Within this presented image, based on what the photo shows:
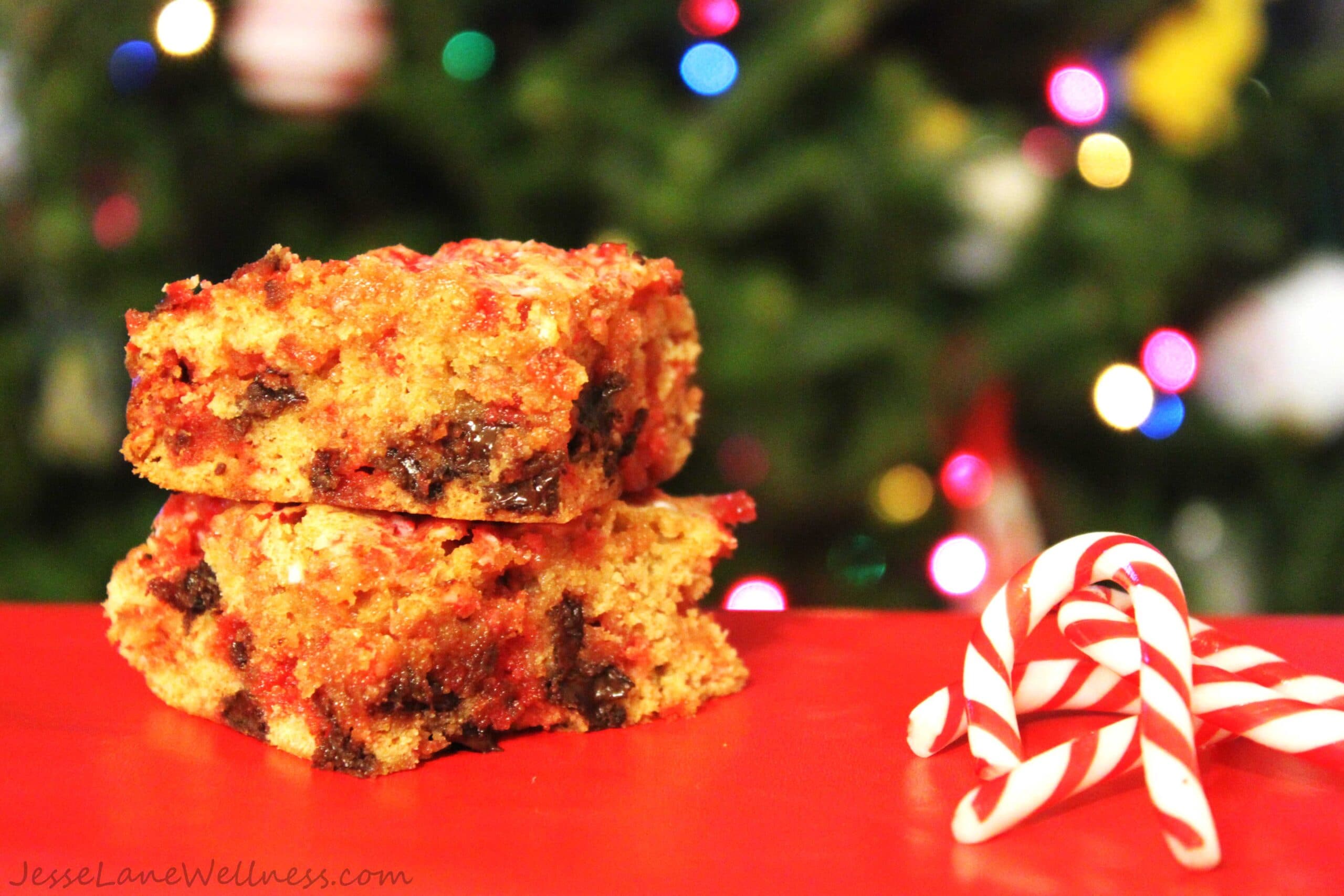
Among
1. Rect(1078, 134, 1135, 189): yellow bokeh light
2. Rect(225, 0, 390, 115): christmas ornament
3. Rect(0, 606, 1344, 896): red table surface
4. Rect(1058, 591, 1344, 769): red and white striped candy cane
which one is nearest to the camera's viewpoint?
Rect(0, 606, 1344, 896): red table surface

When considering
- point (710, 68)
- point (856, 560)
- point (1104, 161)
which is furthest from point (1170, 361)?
point (710, 68)

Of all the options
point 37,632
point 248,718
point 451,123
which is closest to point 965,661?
point 248,718

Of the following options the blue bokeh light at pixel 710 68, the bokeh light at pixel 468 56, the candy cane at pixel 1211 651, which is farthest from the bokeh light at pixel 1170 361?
the bokeh light at pixel 468 56

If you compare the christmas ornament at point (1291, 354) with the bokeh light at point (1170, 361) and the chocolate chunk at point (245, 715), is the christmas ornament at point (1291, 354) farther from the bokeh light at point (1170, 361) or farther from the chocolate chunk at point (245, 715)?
the chocolate chunk at point (245, 715)

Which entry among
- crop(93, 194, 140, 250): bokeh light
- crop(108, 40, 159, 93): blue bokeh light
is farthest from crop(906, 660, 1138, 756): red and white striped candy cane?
crop(108, 40, 159, 93): blue bokeh light

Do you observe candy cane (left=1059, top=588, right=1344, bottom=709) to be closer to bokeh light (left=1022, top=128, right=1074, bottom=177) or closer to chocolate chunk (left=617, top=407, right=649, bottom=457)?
chocolate chunk (left=617, top=407, right=649, bottom=457)

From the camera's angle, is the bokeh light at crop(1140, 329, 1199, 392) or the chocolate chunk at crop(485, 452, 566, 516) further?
the bokeh light at crop(1140, 329, 1199, 392)
